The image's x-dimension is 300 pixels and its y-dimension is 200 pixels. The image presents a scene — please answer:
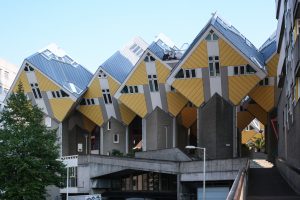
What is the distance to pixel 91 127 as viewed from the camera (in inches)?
3216

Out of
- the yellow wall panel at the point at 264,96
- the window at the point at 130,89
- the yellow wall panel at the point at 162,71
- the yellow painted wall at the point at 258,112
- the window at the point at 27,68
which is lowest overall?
the yellow painted wall at the point at 258,112

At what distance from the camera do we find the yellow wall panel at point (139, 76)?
224 feet

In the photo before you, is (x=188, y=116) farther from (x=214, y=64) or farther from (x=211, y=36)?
(x=211, y=36)

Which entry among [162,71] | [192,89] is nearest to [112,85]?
[162,71]

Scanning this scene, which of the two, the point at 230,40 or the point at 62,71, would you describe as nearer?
the point at 230,40

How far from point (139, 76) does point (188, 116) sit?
29.9ft

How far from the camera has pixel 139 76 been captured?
68562mm

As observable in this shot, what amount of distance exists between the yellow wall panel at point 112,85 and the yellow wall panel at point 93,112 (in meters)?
3.08

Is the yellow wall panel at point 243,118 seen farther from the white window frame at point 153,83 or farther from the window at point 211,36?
the window at point 211,36

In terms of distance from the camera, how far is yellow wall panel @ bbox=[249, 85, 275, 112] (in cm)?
6291

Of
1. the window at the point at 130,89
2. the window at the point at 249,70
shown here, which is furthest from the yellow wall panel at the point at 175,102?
the window at the point at 249,70

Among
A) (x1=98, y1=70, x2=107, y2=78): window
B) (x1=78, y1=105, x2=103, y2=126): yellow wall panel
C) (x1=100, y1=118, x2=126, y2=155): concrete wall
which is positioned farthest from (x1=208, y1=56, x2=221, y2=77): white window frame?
(x1=78, y1=105, x2=103, y2=126): yellow wall panel

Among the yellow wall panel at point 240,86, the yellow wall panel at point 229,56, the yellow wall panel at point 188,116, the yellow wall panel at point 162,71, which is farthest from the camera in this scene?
the yellow wall panel at point 188,116

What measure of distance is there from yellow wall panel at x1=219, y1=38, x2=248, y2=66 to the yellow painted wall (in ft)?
38.6
